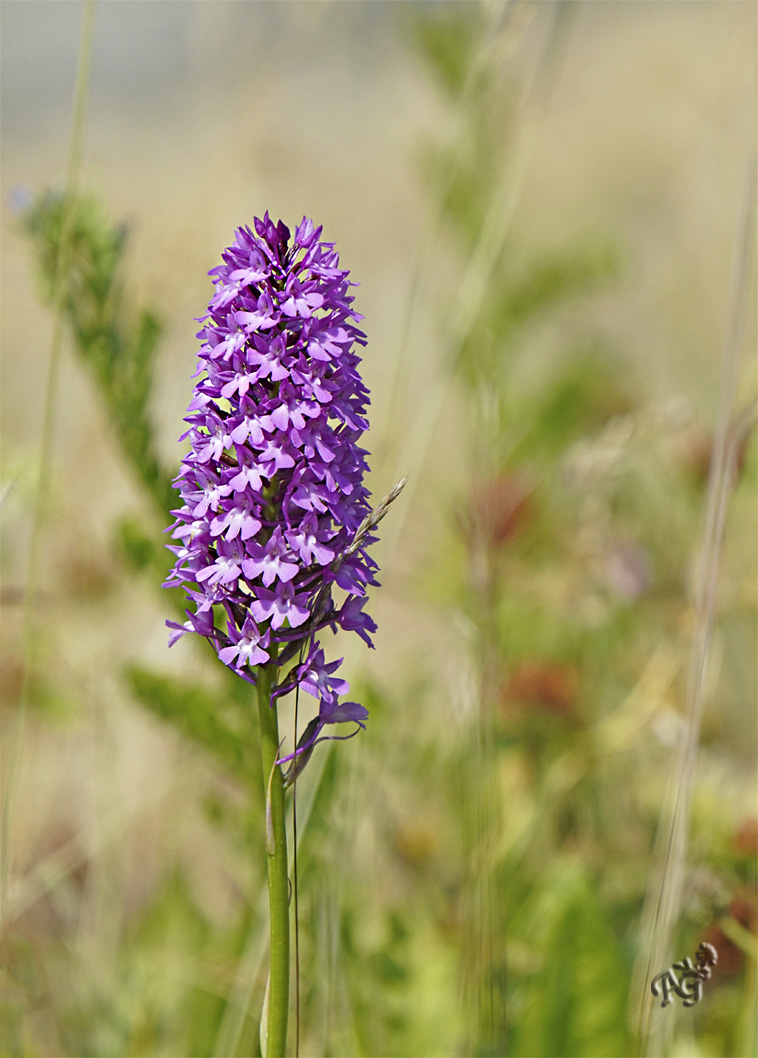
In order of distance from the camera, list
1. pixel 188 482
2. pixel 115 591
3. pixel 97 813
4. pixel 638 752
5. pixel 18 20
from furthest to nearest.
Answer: pixel 18 20
pixel 115 591
pixel 638 752
pixel 97 813
pixel 188 482

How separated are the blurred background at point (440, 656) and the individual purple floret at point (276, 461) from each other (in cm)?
47

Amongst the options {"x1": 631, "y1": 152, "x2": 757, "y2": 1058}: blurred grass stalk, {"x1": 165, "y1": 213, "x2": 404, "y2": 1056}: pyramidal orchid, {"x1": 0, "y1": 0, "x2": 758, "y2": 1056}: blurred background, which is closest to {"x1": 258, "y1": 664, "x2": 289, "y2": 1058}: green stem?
{"x1": 165, "y1": 213, "x2": 404, "y2": 1056}: pyramidal orchid

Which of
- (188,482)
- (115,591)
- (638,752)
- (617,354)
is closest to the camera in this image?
(188,482)

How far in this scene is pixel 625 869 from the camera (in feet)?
7.36

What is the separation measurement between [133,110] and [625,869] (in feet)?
26.3

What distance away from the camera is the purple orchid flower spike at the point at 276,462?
91 centimetres

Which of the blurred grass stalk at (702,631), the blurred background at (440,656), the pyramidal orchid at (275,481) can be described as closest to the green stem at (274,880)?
the pyramidal orchid at (275,481)

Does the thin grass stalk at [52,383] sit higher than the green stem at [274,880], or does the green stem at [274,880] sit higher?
the thin grass stalk at [52,383]

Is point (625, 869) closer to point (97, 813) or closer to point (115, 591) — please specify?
point (97, 813)

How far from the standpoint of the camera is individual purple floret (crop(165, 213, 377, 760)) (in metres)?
0.91

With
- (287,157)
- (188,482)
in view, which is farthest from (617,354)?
(188,482)

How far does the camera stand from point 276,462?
3.00 feet

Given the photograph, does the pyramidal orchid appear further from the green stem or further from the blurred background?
the blurred background

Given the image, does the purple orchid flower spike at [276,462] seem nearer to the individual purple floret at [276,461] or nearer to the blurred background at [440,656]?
the individual purple floret at [276,461]
